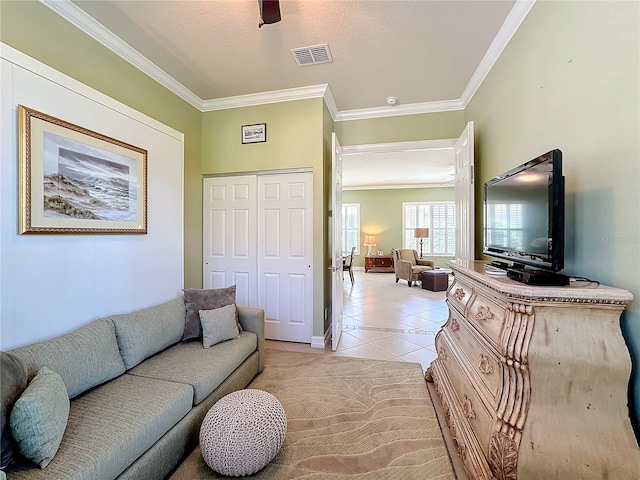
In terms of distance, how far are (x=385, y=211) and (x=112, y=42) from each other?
8.41 m

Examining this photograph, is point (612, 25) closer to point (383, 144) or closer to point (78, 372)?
point (383, 144)

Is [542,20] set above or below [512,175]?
above

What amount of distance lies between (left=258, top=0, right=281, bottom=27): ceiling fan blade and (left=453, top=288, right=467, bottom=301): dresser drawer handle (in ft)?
7.22

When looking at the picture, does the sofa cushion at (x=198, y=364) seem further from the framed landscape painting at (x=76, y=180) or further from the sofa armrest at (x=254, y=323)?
the framed landscape painting at (x=76, y=180)

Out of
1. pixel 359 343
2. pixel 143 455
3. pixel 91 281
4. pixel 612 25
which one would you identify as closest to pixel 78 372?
pixel 143 455

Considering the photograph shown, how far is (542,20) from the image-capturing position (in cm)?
174

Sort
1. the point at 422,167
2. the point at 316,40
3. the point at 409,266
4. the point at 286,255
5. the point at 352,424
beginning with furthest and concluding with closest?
the point at 409,266, the point at 422,167, the point at 286,255, the point at 316,40, the point at 352,424

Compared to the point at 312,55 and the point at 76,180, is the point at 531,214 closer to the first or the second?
the point at 312,55

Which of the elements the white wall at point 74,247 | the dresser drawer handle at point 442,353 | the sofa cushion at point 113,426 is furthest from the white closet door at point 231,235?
the dresser drawer handle at point 442,353

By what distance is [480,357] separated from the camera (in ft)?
4.82

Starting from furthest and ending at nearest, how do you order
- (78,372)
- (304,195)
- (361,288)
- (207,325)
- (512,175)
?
1. (361,288)
2. (304,195)
3. (207,325)
4. (512,175)
5. (78,372)

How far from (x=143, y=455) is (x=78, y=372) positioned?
0.62m

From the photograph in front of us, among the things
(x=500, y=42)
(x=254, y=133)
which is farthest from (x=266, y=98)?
(x=500, y=42)

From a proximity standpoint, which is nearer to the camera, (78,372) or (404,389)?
(78,372)
